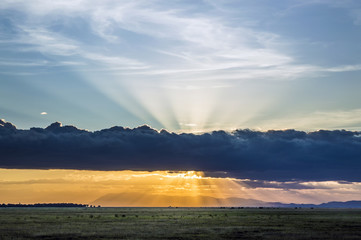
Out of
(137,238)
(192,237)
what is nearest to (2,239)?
(137,238)

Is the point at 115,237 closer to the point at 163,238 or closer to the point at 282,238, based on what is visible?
the point at 163,238

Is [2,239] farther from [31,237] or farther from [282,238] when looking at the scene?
[282,238]

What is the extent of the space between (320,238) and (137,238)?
2336 cm

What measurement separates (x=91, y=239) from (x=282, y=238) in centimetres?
2438

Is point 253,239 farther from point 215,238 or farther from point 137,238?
point 137,238

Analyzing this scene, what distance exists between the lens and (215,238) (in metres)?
54.8

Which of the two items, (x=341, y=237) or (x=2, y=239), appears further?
(x=341, y=237)

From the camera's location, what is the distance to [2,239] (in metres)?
52.1

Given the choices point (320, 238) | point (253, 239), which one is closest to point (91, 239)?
point (253, 239)

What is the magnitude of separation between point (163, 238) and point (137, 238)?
331 centimetres

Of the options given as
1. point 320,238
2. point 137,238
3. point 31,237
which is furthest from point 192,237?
point 31,237

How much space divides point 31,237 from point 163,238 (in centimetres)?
1763

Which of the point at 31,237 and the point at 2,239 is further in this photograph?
the point at 31,237

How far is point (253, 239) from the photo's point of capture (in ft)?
178
